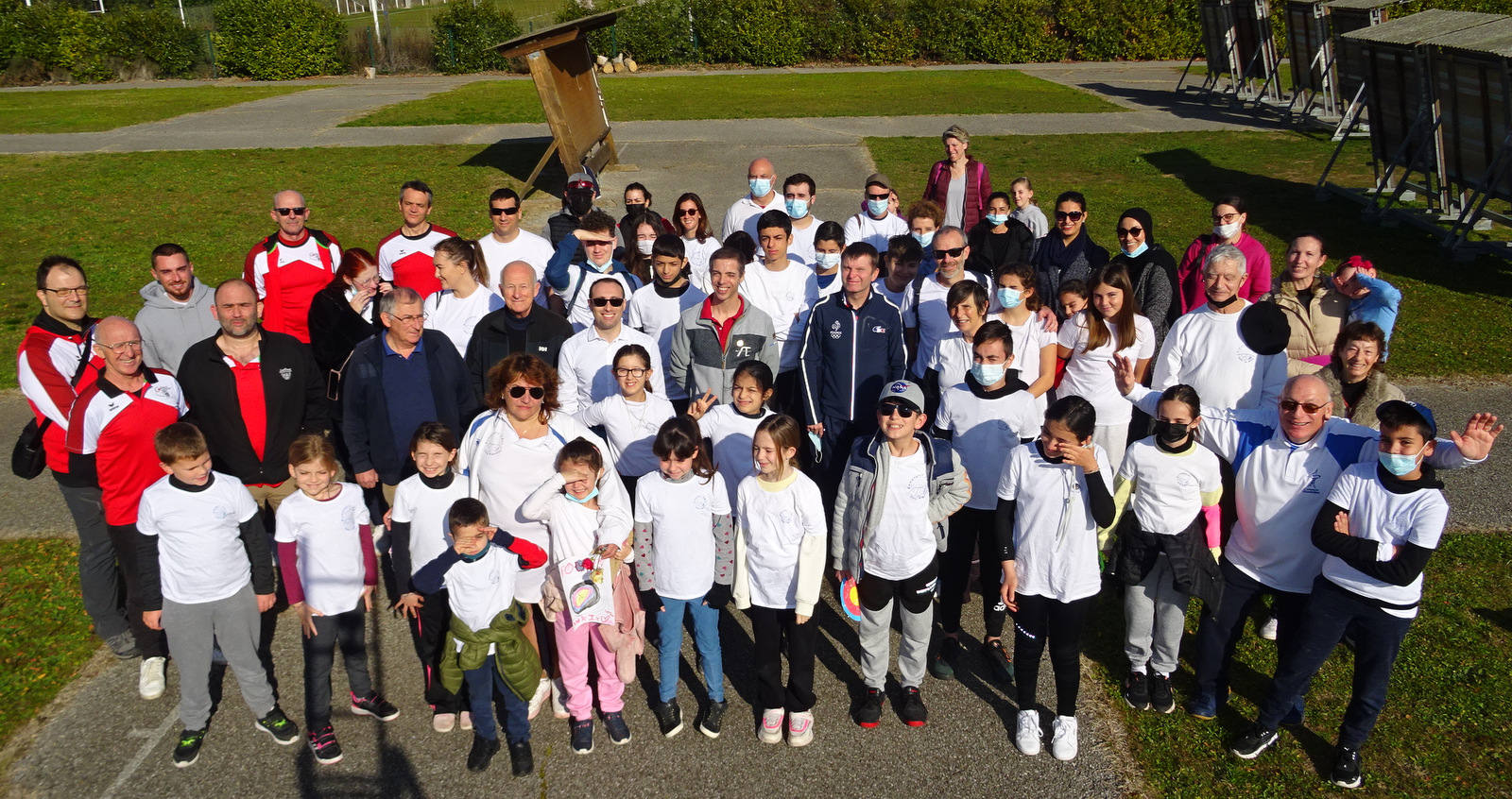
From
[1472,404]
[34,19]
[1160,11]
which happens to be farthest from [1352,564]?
[34,19]

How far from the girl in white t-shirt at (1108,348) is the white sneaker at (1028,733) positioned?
5.43 ft

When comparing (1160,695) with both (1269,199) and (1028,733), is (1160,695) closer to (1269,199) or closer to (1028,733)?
(1028,733)

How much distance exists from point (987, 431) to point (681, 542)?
5.76 ft

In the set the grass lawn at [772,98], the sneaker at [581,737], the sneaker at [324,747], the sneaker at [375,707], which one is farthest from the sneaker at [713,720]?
the grass lawn at [772,98]

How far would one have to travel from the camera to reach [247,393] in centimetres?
535

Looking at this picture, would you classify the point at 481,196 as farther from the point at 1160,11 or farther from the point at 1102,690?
the point at 1160,11

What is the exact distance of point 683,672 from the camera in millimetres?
5430

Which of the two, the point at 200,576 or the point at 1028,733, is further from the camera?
the point at 1028,733

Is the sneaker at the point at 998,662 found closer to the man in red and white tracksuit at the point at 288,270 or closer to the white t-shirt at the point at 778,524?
the white t-shirt at the point at 778,524

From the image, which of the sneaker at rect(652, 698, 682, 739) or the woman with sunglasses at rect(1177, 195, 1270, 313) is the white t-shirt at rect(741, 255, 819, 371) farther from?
the woman with sunglasses at rect(1177, 195, 1270, 313)

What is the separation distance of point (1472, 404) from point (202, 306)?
34.0 feet

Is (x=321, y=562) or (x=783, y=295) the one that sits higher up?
(x=783, y=295)

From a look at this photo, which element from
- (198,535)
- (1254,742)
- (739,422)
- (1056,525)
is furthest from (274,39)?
(1254,742)

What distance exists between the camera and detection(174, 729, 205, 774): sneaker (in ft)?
15.5
